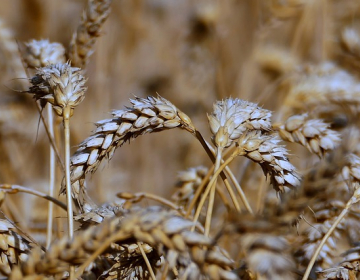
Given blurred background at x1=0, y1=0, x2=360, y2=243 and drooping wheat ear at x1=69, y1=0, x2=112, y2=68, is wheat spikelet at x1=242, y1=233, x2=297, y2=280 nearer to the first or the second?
drooping wheat ear at x1=69, y1=0, x2=112, y2=68

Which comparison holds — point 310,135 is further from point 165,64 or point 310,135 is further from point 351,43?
point 165,64

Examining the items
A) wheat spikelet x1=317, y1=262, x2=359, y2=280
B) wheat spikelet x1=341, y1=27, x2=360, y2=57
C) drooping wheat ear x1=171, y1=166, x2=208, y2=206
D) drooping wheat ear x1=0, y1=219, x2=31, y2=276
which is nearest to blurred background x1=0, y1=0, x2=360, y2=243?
wheat spikelet x1=341, y1=27, x2=360, y2=57

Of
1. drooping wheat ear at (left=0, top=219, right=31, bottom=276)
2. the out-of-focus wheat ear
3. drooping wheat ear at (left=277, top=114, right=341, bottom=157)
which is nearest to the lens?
drooping wheat ear at (left=0, top=219, right=31, bottom=276)

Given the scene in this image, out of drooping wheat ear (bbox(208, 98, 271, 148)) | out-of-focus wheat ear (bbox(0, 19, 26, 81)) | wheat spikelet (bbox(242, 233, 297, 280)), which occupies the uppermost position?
out-of-focus wheat ear (bbox(0, 19, 26, 81))

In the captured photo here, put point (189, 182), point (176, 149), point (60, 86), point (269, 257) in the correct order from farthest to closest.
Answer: point (176, 149) → point (189, 182) → point (60, 86) → point (269, 257)

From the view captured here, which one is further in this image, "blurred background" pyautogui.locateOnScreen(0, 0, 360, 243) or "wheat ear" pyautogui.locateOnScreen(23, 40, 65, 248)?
"blurred background" pyautogui.locateOnScreen(0, 0, 360, 243)

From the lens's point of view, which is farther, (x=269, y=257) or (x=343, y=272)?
(x=343, y=272)

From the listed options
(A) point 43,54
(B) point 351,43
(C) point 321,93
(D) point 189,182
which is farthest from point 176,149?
(A) point 43,54
